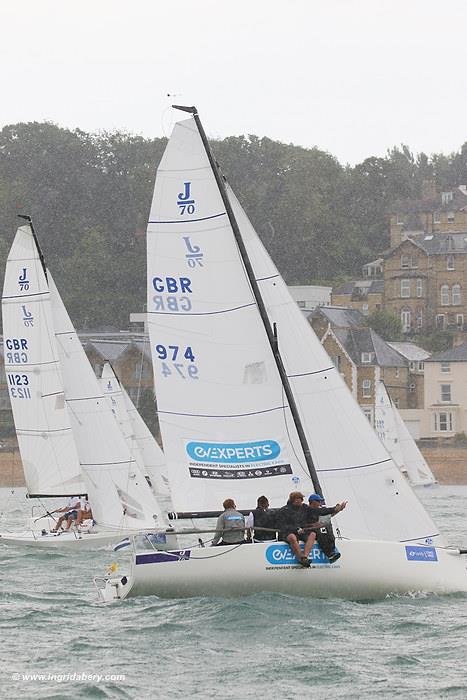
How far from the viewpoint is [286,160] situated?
419 feet

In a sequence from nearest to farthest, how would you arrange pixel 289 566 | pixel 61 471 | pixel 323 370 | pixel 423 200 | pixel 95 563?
pixel 289 566 → pixel 323 370 → pixel 95 563 → pixel 61 471 → pixel 423 200

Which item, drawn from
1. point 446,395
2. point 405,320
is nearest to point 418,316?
point 405,320

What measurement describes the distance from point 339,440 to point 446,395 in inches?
2622

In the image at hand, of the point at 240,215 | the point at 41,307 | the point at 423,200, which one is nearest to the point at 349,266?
the point at 423,200

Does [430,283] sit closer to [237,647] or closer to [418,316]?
[418,316]

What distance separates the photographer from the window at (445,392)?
282 feet

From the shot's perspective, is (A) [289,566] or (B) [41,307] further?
(B) [41,307]

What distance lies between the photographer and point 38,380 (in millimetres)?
31781

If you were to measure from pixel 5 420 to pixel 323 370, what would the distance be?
7014 cm

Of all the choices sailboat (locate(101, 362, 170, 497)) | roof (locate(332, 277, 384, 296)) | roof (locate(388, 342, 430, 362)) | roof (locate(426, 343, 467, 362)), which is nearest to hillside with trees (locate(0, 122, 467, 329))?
roof (locate(332, 277, 384, 296))

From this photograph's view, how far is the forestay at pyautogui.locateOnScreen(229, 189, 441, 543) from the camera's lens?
19.8 meters

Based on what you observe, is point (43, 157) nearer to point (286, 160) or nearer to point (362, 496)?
point (286, 160)

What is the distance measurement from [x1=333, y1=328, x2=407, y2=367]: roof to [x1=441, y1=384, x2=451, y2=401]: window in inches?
134

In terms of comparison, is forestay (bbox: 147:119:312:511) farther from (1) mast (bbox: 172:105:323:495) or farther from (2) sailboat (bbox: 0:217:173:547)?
(2) sailboat (bbox: 0:217:173:547)
